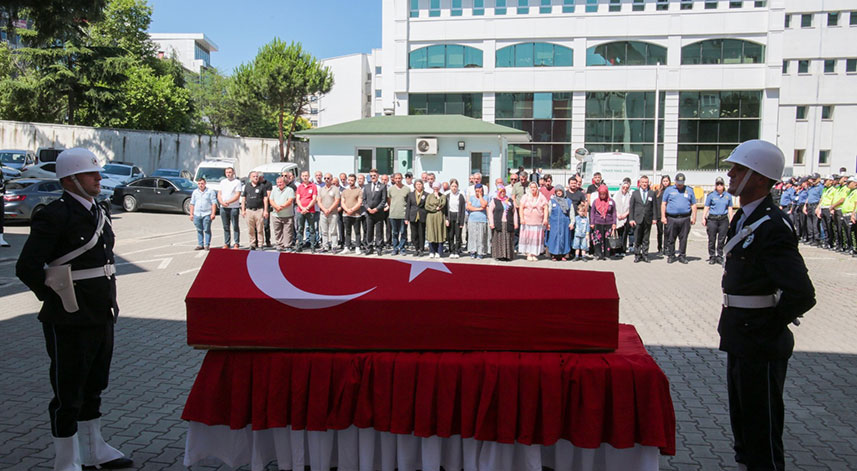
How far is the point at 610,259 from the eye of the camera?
15797 mm

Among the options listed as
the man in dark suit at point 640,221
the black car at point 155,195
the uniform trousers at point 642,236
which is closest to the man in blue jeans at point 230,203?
the man in dark suit at point 640,221

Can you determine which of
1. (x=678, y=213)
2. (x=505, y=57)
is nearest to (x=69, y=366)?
(x=678, y=213)

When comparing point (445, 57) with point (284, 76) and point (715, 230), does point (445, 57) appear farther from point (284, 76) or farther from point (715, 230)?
point (715, 230)

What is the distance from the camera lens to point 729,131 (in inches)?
1676

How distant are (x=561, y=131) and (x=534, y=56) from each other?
5588 mm

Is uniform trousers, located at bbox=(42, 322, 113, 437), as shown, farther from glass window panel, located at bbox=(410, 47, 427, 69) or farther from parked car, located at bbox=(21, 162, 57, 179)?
glass window panel, located at bbox=(410, 47, 427, 69)

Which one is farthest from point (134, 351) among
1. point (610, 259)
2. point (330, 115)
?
point (330, 115)

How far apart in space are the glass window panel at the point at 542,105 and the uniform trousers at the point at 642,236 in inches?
1177

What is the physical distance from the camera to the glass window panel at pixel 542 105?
43938 mm

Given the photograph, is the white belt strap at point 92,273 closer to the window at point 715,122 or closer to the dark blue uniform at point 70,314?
the dark blue uniform at point 70,314

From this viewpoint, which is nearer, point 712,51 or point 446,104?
point 712,51

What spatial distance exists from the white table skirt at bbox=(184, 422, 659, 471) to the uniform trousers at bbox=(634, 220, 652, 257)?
12.3 metres

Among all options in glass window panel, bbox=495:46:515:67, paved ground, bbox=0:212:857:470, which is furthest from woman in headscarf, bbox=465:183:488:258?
glass window panel, bbox=495:46:515:67

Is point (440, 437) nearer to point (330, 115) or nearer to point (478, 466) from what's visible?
point (478, 466)
